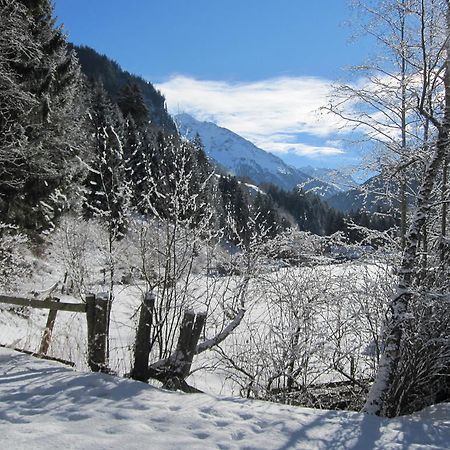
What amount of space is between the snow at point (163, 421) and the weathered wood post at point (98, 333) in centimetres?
47

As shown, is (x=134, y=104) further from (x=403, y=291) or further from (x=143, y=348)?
(x=403, y=291)

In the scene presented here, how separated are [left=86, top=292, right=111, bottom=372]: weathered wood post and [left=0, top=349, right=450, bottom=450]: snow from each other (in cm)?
47

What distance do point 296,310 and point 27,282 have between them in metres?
9.93

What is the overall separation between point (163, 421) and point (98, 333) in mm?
1871

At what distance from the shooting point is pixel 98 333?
17.8ft

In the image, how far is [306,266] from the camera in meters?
8.58

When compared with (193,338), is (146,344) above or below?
below

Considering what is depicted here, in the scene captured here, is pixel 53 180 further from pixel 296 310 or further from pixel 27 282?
pixel 296 310

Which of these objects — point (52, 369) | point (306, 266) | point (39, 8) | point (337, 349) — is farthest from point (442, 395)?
point (39, 8)

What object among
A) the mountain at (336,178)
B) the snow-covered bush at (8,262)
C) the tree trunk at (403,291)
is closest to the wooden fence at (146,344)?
the tree trunk at (403,291)

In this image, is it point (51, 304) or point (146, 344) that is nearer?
point (146, 344)

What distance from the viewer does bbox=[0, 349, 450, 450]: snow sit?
3486 mm

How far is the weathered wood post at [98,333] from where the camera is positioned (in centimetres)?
540

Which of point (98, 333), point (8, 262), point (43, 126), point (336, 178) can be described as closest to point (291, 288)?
point (336, 178)
